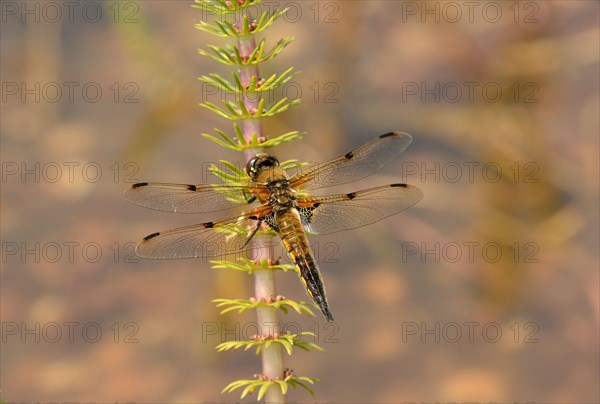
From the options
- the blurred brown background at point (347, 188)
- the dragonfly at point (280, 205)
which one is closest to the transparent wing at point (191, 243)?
the dragonfly at point (280, 205)

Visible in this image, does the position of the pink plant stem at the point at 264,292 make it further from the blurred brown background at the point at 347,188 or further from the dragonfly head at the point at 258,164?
the blurred brown background at the point at 347,188

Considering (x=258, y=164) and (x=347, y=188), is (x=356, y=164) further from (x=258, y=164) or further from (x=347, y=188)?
(x=347, y=188)

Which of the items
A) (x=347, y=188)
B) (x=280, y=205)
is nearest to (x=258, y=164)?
(x=280, y=205)

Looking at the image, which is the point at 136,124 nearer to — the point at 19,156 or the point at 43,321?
the point at 19,156


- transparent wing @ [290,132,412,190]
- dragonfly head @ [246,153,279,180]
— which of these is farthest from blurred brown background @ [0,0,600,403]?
dragonfly head @ [246,153,279,180]

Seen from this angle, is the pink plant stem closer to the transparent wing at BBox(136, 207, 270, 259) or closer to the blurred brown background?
the transparent wing at BBox(136, 207, 270, 259)

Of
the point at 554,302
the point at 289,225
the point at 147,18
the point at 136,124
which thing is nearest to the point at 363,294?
the point at 554,302

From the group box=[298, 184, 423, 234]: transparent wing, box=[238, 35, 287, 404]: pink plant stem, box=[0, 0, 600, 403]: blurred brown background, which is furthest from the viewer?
box=[0, 0, 600, 403]: blurred brown background

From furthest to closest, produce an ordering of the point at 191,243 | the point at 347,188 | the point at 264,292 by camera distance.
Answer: the point at 347,188 < the point at 191,243 < the point at 264,292
